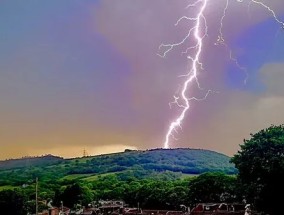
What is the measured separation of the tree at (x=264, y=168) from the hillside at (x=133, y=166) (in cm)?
8158

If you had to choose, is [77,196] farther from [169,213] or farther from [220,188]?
[169,213]

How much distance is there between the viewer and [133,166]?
5669 inches

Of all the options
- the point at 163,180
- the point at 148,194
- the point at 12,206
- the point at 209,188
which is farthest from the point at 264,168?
the point at 163,180

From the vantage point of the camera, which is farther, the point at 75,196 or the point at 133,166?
the point at 133,166

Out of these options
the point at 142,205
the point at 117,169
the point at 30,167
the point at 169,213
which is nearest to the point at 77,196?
the point at 142,205

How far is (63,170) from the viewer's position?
13238 cm

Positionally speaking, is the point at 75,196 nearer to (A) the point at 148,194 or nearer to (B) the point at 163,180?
(A) the point at 148,194

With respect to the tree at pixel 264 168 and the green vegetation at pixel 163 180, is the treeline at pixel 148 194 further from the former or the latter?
the tree at pixel 264 168

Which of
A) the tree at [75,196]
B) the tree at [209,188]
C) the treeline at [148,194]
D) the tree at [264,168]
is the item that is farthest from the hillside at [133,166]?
the tree at [264,168]

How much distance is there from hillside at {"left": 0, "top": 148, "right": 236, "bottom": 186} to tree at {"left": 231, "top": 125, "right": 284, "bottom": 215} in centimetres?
8158

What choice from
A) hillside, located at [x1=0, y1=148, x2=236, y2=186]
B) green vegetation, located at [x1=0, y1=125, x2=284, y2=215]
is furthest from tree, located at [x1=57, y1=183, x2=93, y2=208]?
hillside, located at [x1=0, y1=148, x2=236, y2=186]

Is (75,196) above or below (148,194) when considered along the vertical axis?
above

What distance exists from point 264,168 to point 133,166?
109778mm

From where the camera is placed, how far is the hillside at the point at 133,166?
12619 centimetres
